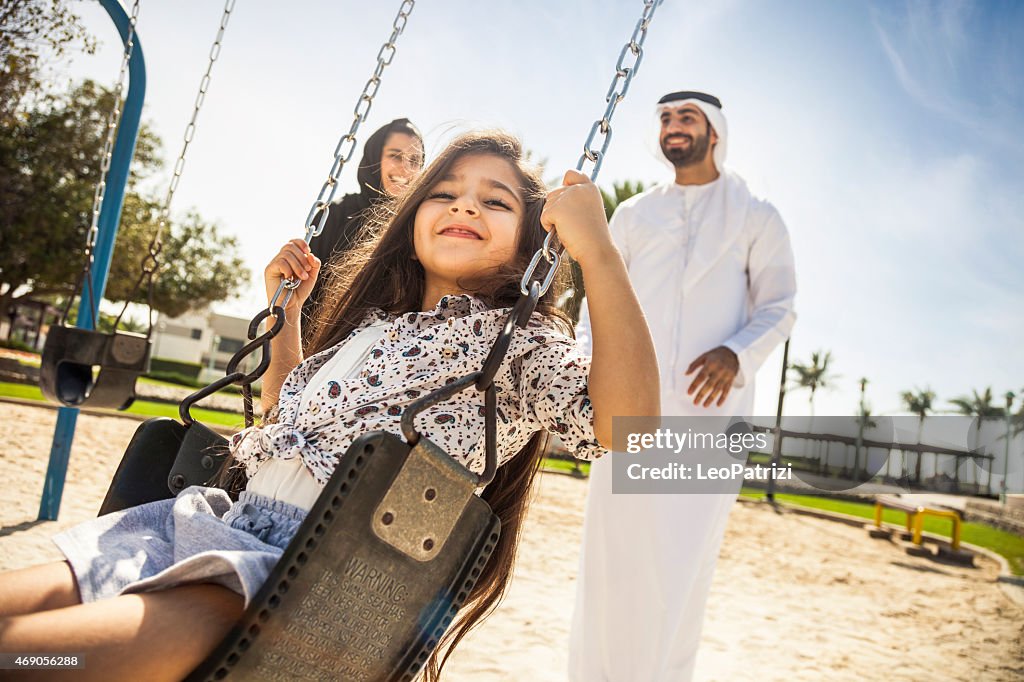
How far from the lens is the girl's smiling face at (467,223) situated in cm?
187

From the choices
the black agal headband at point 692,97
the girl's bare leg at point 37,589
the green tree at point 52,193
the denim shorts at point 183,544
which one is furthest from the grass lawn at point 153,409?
the girl's bare leg at point 37,589

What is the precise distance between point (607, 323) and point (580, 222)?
0.72ft

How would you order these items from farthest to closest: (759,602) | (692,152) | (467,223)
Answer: (759,602) < (692,152) < (467,223)

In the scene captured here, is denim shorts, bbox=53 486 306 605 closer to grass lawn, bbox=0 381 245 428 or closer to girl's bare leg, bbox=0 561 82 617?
girl's bare leg, bbox=0 561 82 617

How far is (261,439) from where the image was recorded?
154 cm

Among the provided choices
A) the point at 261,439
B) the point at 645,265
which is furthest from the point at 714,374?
the point at 261,439

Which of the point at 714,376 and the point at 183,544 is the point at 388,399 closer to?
the point at 183,544

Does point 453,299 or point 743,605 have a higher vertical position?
point 453,299

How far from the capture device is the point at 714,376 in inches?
109

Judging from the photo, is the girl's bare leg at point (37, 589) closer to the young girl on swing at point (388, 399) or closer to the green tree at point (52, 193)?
the young girl on swing at point (388, 399)

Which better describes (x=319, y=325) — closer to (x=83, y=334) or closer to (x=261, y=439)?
(x=261, y=439)

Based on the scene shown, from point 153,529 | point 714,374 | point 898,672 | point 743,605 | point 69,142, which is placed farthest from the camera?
point 69,142

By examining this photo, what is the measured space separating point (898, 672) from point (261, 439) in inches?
170

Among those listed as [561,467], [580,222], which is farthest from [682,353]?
[561,467]
